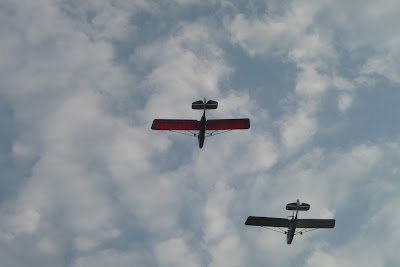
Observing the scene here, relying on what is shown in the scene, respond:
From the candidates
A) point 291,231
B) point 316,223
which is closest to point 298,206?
point 291,231

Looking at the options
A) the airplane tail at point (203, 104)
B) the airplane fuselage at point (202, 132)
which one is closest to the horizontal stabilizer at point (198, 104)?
the airplane tail at point (203, 104)

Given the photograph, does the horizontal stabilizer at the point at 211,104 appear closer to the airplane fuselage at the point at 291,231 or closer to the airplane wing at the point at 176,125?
the airplane wing at the point at 176,125

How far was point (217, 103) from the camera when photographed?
179ft

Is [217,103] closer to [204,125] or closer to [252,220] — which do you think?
[204,125]

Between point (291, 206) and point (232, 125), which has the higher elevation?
point (232, 125)

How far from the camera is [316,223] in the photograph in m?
62.4

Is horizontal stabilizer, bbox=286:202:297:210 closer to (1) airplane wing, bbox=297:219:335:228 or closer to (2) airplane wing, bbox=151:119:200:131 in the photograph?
(1) airplane wing, bbox=297:219:335:228

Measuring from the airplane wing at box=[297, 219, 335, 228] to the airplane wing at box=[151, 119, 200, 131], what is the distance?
1755 centimetres

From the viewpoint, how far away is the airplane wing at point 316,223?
203 ft

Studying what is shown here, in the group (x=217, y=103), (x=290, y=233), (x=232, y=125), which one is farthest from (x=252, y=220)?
(x=217, y=103)

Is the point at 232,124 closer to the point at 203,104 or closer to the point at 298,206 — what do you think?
the point at 203,104

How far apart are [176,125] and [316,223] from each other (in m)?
20.9

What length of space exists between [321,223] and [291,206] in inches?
290

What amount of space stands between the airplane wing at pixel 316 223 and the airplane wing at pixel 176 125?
17545mm
